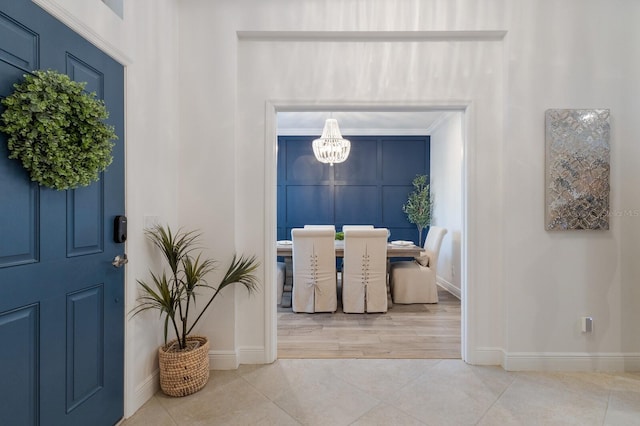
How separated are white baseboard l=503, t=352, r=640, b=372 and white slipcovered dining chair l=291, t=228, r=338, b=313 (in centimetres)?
188

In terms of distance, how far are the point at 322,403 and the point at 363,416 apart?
27cm

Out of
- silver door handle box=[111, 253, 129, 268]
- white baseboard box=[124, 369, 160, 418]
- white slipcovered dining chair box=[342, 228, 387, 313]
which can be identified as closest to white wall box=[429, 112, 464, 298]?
white slipcovered dining chair box=[342, 228, 387, 313]

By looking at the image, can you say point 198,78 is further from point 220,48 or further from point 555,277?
point 555,277

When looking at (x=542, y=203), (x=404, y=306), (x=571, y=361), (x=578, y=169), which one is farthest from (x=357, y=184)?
(x=571, y=361)

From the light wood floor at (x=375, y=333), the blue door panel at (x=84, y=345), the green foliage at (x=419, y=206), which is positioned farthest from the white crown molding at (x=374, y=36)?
the green foliage at (x=419, y=206)

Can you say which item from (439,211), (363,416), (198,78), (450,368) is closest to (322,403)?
(363,416)

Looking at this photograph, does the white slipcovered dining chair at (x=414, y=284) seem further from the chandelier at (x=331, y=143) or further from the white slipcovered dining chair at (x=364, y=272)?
the chandelier at (x=331, y=143)

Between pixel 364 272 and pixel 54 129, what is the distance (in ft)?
10.00

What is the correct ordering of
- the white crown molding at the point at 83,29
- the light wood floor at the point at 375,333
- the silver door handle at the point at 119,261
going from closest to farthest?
the white crown molding at the point at 83,29 → the silver door handle at the point at 119,261 → the light wood floor at the point at 375,333

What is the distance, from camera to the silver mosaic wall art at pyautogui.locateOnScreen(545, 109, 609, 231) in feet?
7.38

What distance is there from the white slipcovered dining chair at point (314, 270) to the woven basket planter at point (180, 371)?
5.41 feet

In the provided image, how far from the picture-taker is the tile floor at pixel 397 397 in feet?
5.73

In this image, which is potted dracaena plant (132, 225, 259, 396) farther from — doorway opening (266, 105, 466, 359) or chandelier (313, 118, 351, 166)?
chandelier (313, 118, 351, 166)

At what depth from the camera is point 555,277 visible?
229 cm
